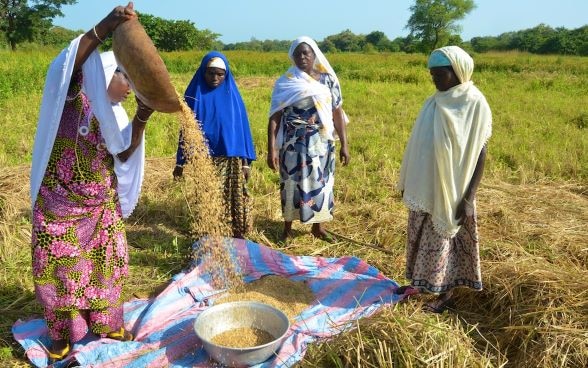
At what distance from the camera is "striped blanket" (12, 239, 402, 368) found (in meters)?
2.87

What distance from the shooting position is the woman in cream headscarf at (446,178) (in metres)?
2.96

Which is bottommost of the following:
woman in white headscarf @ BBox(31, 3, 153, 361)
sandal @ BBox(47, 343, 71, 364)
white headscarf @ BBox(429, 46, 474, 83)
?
sandal @ BBox(47, 343, 71, 364)

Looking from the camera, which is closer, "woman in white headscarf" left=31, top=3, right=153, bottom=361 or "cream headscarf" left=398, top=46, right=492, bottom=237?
"woman in white headscarf" left=31, top=3, right=153, bottom=361

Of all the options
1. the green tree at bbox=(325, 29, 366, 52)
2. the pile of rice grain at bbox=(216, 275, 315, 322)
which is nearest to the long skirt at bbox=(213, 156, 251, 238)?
the pile of rice grain at bbox=(216, 275, 315, 322)

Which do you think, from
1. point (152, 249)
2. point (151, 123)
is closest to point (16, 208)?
point (152, 249)

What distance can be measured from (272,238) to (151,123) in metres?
5.11

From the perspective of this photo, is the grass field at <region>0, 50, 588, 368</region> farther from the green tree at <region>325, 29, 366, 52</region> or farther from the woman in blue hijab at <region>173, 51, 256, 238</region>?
the green tree at <region>325, 29, 366, 52</region>

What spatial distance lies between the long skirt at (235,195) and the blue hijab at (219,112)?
0.10 metres

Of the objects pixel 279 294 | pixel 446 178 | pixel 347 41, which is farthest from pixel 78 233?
pixel 347 41

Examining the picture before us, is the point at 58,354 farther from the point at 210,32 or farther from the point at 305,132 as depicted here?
the point at 210,32

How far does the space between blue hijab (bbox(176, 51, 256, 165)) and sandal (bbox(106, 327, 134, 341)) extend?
1.69m

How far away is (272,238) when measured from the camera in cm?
482

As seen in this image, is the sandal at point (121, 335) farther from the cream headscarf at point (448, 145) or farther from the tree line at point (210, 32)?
the tree line at point (210, 32)

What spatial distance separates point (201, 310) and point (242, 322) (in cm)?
46
